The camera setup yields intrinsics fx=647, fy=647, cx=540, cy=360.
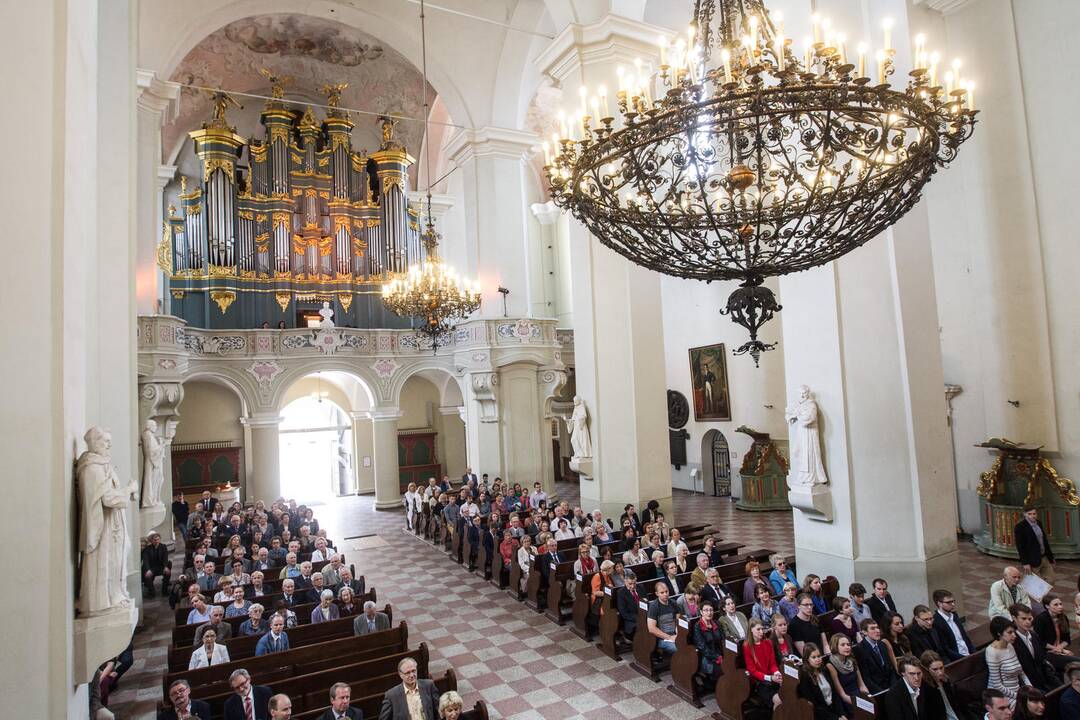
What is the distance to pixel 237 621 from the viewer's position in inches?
279

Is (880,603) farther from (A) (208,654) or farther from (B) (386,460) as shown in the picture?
(B) (386,460)

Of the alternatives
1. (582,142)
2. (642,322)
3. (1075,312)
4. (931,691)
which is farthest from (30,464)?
(1075,312)

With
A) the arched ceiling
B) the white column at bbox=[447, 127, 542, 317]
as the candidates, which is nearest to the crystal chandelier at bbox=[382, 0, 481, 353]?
the white column at bbox=[447, 127, 542, 317]

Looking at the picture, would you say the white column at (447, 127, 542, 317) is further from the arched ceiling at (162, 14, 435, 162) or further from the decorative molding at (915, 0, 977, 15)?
the decorative molding at (915, 0, 977, 15)

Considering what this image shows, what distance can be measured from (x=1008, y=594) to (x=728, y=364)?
1149 cm

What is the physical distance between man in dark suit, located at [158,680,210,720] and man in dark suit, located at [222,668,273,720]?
204mm

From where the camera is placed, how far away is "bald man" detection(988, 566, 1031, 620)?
6035 mm

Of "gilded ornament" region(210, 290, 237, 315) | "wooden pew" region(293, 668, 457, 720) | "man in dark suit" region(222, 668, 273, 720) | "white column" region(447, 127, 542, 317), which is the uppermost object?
"white column" region(447, 127, 542, 317)

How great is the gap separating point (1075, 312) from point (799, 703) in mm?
9013

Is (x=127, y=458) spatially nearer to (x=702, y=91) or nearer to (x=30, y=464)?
(x=30, y=464)

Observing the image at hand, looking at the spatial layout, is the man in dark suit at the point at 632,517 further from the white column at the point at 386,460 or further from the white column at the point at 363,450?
the white column at the point at 363,450

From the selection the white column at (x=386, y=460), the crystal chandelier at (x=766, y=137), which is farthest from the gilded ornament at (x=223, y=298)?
the crystal chandelier at (x=766, y=137)

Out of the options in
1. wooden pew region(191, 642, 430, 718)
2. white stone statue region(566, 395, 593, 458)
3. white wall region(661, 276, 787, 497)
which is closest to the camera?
wooden pew region(191, 642, 430, 718)

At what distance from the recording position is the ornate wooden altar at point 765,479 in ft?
51.3
